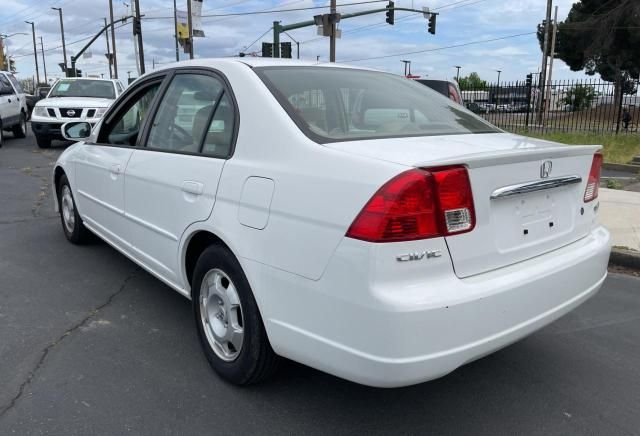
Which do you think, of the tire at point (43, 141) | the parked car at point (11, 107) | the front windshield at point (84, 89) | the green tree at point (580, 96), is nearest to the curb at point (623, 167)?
the front windshield at point (84, 89)

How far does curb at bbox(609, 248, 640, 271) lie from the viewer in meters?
5.04

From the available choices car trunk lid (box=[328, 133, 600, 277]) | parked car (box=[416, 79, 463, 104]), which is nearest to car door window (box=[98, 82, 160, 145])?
car trunk lid (box=[328, 133, 600, 277])

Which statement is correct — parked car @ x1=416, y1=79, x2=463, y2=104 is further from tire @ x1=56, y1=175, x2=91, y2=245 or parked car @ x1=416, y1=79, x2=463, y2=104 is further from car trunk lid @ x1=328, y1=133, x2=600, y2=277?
car trunk lid @ x1=328, y1=133, x2=600, y2=277

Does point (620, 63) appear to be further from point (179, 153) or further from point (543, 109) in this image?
point (179, 153)

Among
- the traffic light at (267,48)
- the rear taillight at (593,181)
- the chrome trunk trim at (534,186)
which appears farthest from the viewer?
the traffic light at (267,48)

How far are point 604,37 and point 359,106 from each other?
116 ft

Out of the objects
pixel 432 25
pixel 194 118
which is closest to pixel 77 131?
pixel 194 118

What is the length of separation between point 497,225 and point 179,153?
6.07ft

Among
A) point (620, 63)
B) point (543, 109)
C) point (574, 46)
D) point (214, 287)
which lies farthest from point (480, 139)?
point (574, 46)

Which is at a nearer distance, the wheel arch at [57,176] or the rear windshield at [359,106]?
the rear windshield at [359,106]

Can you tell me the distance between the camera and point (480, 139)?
2.82m

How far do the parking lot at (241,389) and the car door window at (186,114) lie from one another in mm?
1206

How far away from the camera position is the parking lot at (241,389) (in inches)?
104

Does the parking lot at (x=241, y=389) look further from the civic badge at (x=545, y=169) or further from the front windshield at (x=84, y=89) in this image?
the front windshield at (x=84, y=89)
